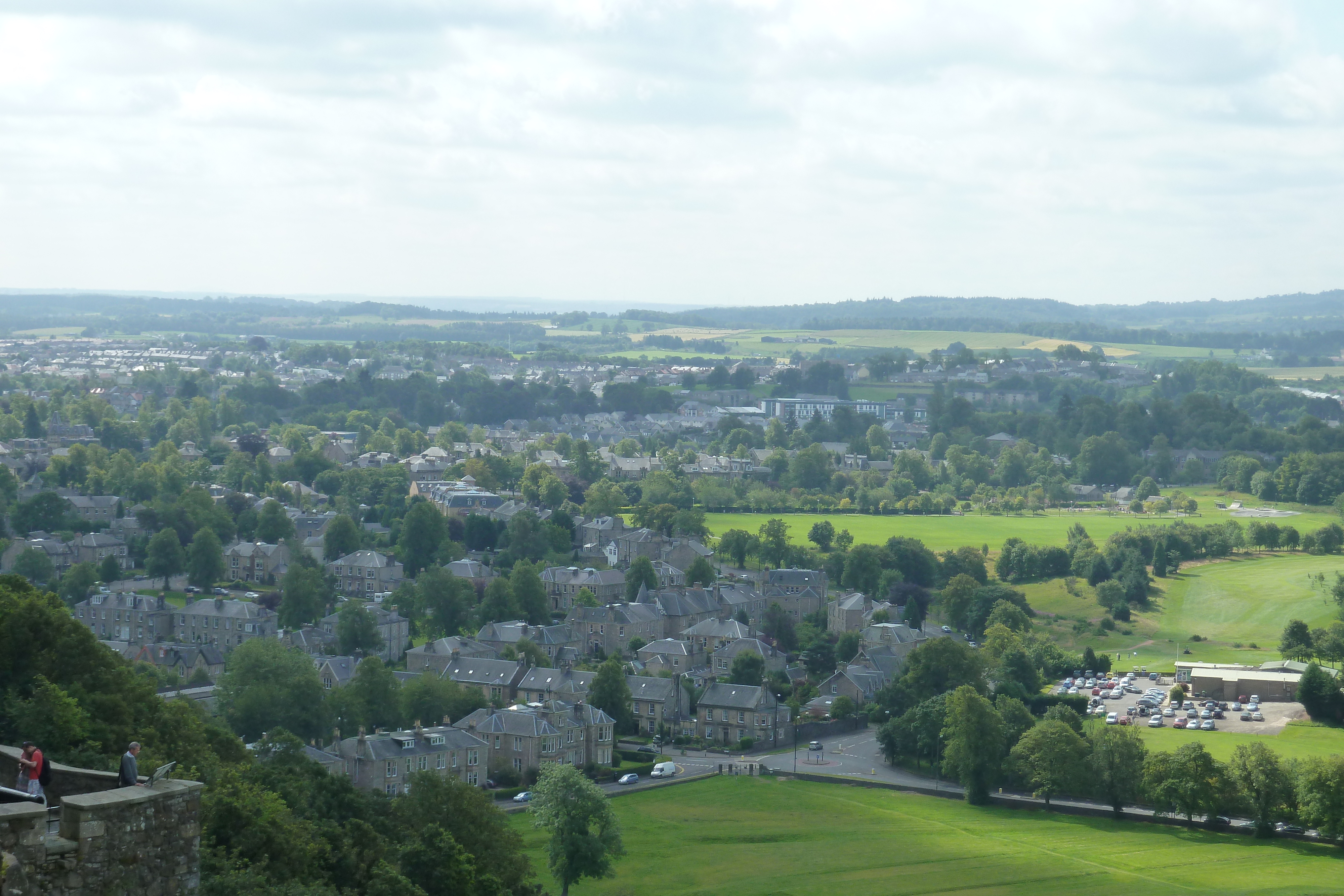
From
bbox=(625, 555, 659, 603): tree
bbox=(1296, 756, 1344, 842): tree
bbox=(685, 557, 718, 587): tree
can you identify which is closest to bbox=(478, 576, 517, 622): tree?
bbox=(625, 555, 659, 603): tree

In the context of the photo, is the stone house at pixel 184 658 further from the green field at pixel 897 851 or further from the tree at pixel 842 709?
the tree at pixel 842 709

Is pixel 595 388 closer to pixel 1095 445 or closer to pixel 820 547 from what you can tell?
pixel 1095 445

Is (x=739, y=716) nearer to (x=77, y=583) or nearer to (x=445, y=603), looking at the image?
(x=445, y=603)

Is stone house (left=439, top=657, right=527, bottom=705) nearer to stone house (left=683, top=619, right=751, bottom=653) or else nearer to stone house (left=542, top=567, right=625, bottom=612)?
stone house (left=683, top=619, right=751, bottom=653)

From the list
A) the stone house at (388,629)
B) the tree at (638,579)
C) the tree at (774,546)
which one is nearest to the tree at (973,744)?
the stone house at (388,629)

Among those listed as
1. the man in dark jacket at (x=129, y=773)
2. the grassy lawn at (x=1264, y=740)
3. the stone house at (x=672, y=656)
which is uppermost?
the man in dark jacket at (x=129, y=773)

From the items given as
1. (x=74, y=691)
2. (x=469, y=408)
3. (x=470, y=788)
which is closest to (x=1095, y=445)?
(x=469, y=408)
